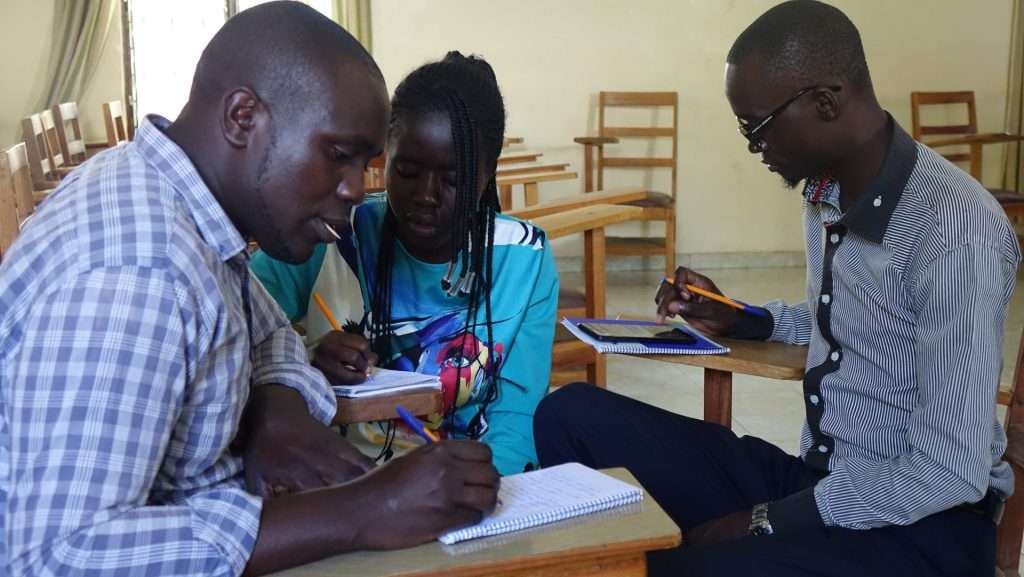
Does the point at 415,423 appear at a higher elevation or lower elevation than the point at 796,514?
higher

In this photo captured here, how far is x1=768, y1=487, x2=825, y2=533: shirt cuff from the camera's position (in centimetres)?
167

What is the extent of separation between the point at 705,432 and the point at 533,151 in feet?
18.2

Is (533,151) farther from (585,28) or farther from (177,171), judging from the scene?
(177,171)

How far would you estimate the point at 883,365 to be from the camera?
5.73 ft

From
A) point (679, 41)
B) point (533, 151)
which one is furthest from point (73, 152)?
point (679, 41)

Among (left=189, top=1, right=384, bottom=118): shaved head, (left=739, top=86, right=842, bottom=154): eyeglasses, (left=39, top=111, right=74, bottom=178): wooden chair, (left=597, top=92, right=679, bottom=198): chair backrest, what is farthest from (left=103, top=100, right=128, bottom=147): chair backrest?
(left=189, top=1, right=384, bottom=118): shaved head

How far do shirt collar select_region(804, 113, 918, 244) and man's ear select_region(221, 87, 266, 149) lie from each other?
3.44ft

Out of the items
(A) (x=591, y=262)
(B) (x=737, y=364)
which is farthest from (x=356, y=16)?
(B) (x=737, y=364)

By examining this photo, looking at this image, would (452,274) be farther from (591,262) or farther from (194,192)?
(591,262)

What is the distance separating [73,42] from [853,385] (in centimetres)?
627

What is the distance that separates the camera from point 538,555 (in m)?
1.00

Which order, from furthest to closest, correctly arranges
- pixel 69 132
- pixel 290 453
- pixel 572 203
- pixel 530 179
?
pixel 69 132, pixel 530 179, pixel 572 203, pixel 290 453

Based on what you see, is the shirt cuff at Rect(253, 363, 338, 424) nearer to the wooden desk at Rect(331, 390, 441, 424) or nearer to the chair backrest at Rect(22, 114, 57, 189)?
the wooden desk at Rect(331, 390, 441, 424)

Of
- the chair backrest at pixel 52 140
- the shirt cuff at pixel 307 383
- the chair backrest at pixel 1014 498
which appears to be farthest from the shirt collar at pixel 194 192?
the chair backrest at pixel 52 140
